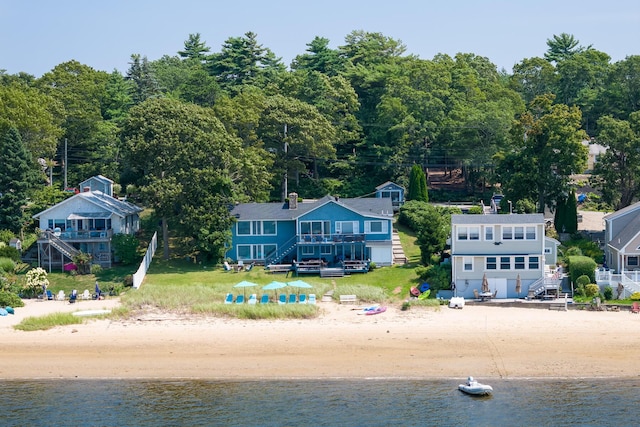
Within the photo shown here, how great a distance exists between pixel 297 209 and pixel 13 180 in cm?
1865

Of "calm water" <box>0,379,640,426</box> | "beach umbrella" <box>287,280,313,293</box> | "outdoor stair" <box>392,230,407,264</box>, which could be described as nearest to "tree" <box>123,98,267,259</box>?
"beach umbrella" <box>287,280,313,293</box>

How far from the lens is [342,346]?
156 ft

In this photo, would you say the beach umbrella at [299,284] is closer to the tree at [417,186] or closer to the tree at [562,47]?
the tree at [417,186]

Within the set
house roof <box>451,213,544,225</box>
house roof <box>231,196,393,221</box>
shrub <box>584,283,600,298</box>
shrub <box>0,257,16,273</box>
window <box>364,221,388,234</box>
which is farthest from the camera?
house roof <box>231,196,393,221</box>

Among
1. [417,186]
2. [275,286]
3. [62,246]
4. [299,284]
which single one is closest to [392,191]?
[417,186]

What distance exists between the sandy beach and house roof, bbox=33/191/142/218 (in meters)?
14.0

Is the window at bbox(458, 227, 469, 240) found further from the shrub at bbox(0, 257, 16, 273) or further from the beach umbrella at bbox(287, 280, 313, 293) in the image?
the shrub at bbox(0, 257, 16, 273)

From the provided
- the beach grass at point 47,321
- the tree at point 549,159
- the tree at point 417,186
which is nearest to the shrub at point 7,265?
the beach grass at point 47,321

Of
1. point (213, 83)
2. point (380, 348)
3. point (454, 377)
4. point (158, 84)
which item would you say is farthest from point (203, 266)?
point (158, 84)

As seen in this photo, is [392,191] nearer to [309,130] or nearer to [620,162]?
[309,130]

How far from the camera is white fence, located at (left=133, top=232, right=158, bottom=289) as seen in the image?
2357 inches

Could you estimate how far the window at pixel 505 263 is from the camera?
5719 cm

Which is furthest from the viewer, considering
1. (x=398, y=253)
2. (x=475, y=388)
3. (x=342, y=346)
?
(x=398, y=253)

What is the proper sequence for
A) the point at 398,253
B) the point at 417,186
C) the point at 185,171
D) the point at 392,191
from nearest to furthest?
the point at 185,171
the point at 398,253
the point at 417,186
the point at 392,191
